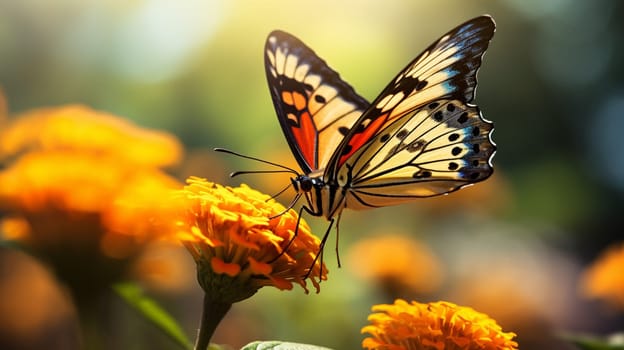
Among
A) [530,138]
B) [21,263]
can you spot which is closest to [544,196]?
[530,138]

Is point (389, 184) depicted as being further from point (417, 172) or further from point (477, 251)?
point (477, 251)

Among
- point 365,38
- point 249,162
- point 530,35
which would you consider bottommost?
point 249,162

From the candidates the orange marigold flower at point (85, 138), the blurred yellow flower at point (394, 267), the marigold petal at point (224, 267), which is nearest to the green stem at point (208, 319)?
the marigold petal at point (224, 267)

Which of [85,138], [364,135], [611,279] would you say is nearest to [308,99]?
[364,135]

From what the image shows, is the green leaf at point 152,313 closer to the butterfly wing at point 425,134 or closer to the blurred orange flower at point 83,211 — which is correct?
the blurred orange flower at point 83,211

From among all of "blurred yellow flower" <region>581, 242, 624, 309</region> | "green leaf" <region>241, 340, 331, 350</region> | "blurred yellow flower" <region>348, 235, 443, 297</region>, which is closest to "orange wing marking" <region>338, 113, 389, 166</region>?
"green leaf" <region>241, 340, 331, 350</region>

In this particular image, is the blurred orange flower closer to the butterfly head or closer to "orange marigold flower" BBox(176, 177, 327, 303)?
"orange marigold flower" BBox(176, 177, 327, 303)

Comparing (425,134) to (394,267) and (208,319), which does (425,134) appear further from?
(394,267)
